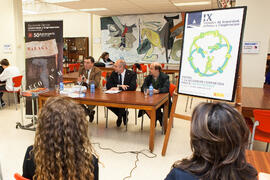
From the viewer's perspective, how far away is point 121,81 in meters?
4.51

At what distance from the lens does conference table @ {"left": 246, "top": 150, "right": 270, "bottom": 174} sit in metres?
1.35

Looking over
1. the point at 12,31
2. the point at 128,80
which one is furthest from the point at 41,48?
the point at 12,31

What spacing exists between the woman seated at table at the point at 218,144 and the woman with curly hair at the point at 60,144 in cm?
54

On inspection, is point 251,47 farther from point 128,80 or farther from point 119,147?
point 119,147

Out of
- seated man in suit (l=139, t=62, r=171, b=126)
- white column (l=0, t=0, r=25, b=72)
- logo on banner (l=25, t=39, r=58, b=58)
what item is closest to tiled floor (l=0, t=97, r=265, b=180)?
seated man in suit (l=139, t=62, r=171, b=126)

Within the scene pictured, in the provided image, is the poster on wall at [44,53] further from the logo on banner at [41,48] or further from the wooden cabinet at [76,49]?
the wooden cabinet at [76,49]

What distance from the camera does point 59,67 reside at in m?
4.18

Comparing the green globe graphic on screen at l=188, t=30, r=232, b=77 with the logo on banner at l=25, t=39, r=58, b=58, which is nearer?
the green globe graphic on screen at l=188, t=30, r=232, b=77

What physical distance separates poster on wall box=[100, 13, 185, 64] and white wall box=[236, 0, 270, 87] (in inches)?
183

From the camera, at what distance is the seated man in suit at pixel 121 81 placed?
4.36 metres

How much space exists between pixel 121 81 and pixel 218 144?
3.71 meters

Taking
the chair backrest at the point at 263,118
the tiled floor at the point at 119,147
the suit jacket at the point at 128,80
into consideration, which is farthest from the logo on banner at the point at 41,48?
the chair backrest at the point at 263,118

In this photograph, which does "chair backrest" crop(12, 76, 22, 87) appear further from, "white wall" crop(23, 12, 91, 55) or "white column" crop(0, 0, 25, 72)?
"white wall" crop(23, 12, 91, 55)

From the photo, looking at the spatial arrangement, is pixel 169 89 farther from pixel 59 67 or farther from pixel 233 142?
pixel 233 142
